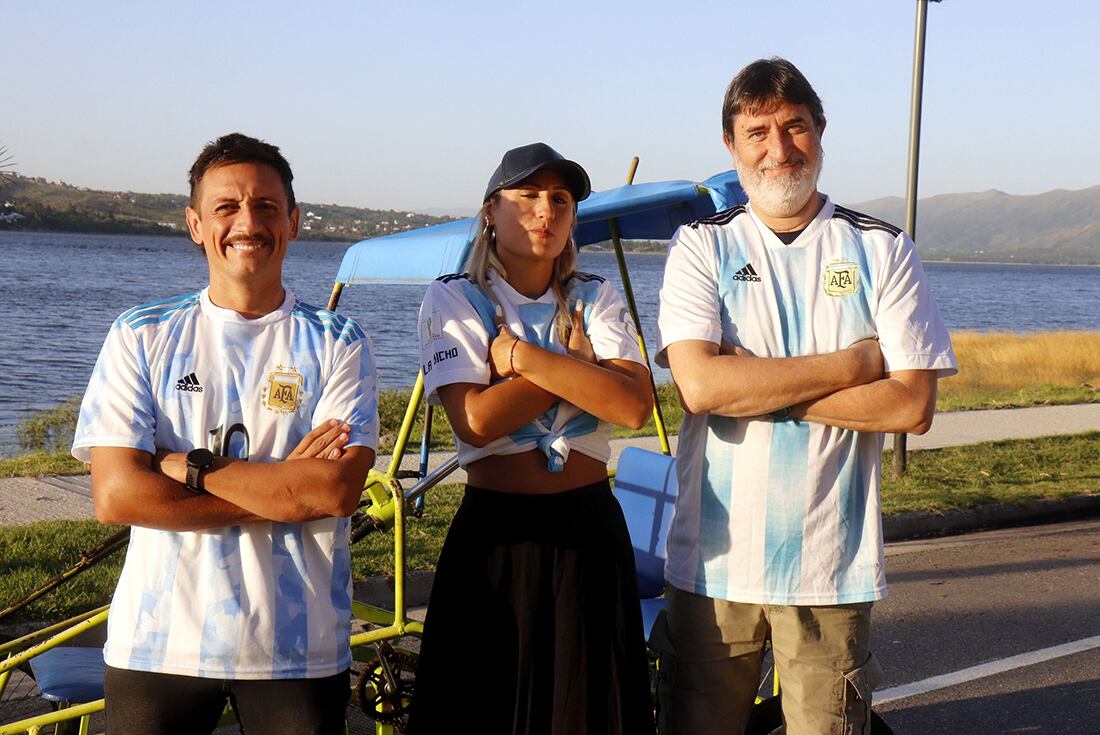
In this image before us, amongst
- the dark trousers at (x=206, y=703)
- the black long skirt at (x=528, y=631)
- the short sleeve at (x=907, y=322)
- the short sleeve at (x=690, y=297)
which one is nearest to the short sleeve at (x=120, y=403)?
the dark trousers at (x=206, y=703)

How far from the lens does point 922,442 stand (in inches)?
474

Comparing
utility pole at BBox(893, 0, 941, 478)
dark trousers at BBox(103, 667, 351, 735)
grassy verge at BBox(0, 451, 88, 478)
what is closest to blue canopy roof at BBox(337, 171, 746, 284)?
dark trousers at BBox(103, 667, 351, 735)

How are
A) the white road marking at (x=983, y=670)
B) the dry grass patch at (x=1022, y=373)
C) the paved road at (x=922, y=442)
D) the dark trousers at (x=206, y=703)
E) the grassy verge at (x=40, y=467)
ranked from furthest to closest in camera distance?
the dry grass patch at (x=1022, y=373) < the grassy verge at (x=40, y=467) < the paved road at (x=922, y=442) < the white road marking at (x=983, y=670) < the dark trousers at (x=206, y=703)

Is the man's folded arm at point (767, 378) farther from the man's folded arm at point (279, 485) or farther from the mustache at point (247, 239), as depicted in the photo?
the mustache at point (247, 239)

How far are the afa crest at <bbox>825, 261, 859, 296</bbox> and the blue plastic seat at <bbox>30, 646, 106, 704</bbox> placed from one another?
2130mm

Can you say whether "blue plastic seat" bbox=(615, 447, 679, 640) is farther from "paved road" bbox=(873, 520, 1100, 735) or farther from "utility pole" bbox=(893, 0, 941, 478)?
"utility pole" bbox=(893, 0, 941, 478)

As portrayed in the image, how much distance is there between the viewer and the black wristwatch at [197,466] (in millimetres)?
2605

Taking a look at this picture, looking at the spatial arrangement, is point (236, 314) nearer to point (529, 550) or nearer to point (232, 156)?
point (232, 156)

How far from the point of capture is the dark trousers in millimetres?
2576

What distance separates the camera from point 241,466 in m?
2.64

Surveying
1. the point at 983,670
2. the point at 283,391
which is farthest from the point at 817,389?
the point at 983,670

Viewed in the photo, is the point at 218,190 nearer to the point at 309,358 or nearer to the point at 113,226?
the point at 309,358

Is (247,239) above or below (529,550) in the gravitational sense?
above

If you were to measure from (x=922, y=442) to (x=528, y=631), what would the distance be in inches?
386
